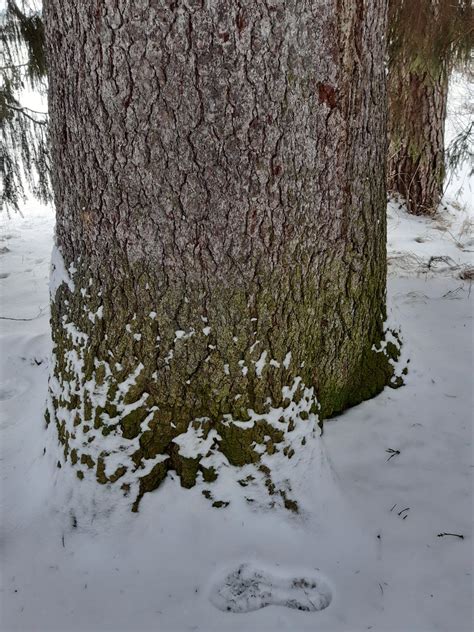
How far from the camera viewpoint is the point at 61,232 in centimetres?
173

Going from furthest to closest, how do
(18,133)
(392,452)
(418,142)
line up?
(418,142), (18,133), (392,452)

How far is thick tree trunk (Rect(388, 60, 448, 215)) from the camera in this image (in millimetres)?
3871

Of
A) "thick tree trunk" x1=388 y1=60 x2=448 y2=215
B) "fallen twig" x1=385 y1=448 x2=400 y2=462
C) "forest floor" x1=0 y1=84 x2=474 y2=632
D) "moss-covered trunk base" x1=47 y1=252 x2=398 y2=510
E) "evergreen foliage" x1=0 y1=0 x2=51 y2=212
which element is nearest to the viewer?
"forest floor" x1=0 y1=84 x2=474 y2=632

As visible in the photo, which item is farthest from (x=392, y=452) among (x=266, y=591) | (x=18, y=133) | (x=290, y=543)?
(x=18, y=133)

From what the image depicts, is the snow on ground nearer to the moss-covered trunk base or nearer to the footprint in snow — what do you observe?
the footprint in snow

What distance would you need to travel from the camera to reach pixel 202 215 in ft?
4.94

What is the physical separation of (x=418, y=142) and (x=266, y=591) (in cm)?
412

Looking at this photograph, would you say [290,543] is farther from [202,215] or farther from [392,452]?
[202,215]

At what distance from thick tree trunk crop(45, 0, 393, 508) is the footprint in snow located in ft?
1.10

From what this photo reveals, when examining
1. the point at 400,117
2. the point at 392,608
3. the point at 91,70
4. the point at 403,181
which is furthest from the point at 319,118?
the point at 403,181

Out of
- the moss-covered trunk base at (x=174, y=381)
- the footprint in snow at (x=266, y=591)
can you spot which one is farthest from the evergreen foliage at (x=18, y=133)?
the footprint in snow at (x=266, y=591)

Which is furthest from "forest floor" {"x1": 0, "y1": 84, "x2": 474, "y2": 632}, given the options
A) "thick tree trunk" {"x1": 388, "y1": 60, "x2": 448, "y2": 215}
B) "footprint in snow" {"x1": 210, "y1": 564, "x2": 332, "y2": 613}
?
"thick tree trunk" {"x1": 388, "y1": 60, "x2": 448, "y2": 215}

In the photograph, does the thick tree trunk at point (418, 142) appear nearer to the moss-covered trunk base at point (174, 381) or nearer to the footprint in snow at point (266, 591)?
the moss-covered trunk base at point (174, 381)

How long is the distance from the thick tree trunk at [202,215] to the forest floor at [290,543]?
0.17 m
